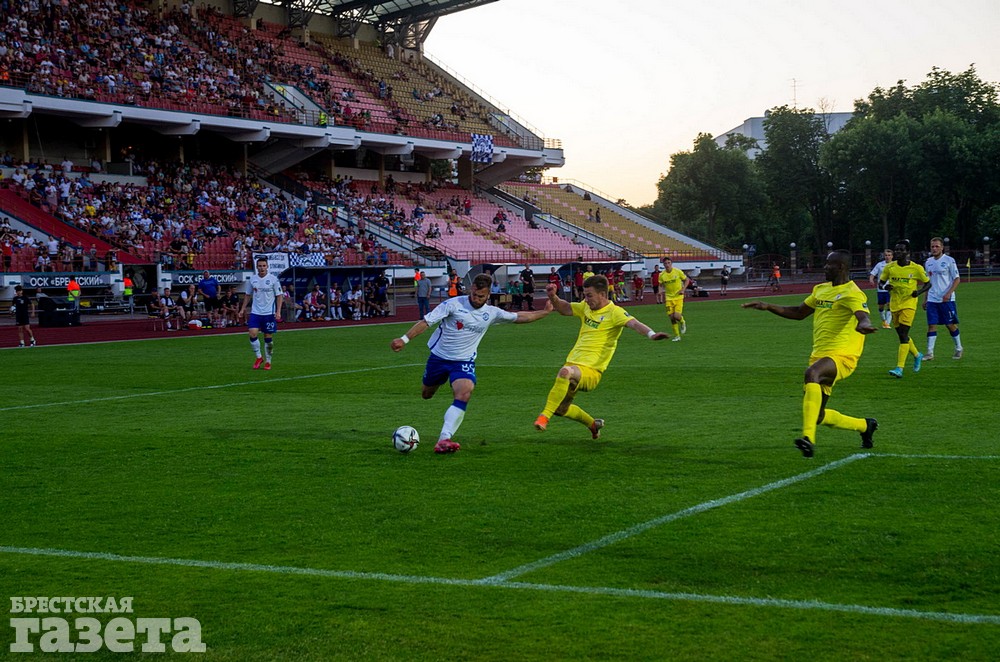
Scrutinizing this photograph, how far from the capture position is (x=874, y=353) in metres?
21.0

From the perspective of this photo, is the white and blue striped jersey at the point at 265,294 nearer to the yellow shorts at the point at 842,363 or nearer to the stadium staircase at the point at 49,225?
the yellow shorts at the point at 842,363

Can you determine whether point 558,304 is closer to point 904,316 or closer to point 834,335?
point 834,335

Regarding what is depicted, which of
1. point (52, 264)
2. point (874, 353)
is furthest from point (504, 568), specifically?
point (52, 264)

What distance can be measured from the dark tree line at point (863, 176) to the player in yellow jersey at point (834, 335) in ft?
243

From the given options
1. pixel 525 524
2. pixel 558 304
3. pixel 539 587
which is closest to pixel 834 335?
pixel 558 304

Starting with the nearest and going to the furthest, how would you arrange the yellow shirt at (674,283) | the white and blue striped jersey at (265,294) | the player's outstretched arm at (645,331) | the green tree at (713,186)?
the player's outstretched arm at (645,331) → the white and blue striped jersey at (265,294) → the yellow shirt at (674,283) → the green tree at (713,186)

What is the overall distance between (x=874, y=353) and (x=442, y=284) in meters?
34.3

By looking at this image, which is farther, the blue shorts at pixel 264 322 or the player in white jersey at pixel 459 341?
the blue shorts at pixel 264 322

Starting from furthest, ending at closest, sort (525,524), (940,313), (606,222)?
(606,222)
(940,313)
(525,524)

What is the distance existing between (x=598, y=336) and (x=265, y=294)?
11569mm

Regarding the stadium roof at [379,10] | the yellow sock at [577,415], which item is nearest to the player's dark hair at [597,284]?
the yellow sock at [577,415]

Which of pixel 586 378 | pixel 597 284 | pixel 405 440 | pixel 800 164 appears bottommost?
pixel 405 440

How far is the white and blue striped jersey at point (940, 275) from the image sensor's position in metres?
18.2

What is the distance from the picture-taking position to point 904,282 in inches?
701
